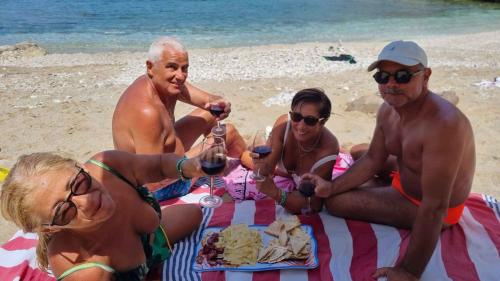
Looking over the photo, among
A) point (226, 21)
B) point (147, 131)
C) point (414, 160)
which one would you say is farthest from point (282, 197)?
point (226, 21)

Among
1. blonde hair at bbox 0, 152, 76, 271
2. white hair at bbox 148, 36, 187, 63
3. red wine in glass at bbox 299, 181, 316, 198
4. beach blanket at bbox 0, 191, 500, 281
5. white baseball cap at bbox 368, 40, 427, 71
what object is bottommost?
beach blanket at bbox 0, 191, 500, 281

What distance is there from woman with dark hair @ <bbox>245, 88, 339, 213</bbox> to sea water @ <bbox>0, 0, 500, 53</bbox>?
1307cm

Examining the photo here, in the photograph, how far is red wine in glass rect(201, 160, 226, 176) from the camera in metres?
2.82

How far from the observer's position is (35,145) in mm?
6156

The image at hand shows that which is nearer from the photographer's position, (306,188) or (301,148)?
(306,188)

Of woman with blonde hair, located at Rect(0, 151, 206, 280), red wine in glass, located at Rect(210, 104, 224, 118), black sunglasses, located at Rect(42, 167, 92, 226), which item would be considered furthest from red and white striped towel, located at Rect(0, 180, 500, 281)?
black sunglasses, located at Rect(42, 167, 92, 226)

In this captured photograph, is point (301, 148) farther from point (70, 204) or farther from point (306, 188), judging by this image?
point (70, 204)

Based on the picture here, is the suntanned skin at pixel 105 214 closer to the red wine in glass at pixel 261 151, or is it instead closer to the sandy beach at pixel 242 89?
the red wine in glass at pixel 261 151

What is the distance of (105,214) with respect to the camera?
2320mm

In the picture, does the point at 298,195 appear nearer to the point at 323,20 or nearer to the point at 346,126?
the point at 346,126

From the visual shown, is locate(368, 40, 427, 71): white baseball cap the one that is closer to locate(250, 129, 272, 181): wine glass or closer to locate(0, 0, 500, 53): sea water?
locate(250, 129, 272, 181): wine glass

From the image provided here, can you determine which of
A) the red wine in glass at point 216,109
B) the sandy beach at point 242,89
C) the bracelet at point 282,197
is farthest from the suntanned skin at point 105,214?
the sandy beach at point 242,89

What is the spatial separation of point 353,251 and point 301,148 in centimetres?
112

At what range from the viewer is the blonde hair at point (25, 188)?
2059mm
